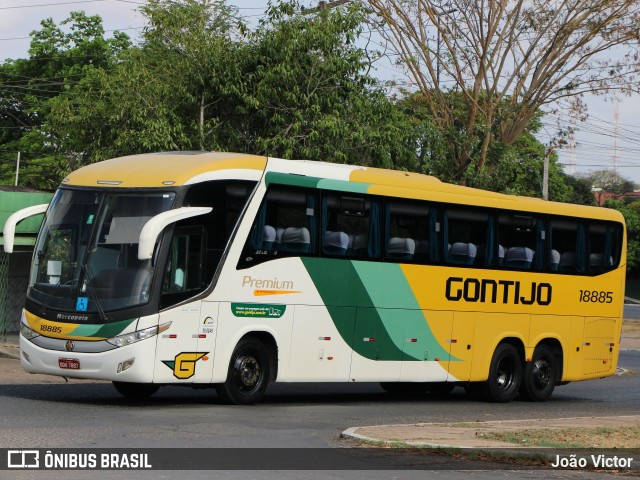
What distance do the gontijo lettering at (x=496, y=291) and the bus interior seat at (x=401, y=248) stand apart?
1066 millimetres

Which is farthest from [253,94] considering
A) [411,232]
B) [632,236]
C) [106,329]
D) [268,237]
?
[632,236]

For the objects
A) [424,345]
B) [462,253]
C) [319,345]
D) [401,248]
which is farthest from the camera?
[462,253]

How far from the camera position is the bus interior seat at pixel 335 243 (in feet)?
59.4

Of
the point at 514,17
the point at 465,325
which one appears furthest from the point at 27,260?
the point at 465,325

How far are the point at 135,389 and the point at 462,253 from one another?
6.04 metres

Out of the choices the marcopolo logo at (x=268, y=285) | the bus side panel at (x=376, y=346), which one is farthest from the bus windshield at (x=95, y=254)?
the bus side panel at (x=376, y=346)

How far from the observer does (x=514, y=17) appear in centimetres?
3189

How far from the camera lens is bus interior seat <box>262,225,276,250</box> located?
56.3 ft

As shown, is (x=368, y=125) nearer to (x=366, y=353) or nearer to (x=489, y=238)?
(x=489, y=238)

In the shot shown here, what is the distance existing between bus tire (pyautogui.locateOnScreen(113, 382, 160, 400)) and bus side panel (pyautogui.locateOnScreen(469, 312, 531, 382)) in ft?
19.1

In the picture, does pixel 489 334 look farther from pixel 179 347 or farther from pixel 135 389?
pixel 179 347

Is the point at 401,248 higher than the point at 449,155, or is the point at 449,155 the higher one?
the point at 449,155

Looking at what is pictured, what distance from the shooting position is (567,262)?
74.2 feet

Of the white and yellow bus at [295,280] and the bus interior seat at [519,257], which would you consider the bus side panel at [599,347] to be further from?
the bus interior seat at [519,257]
